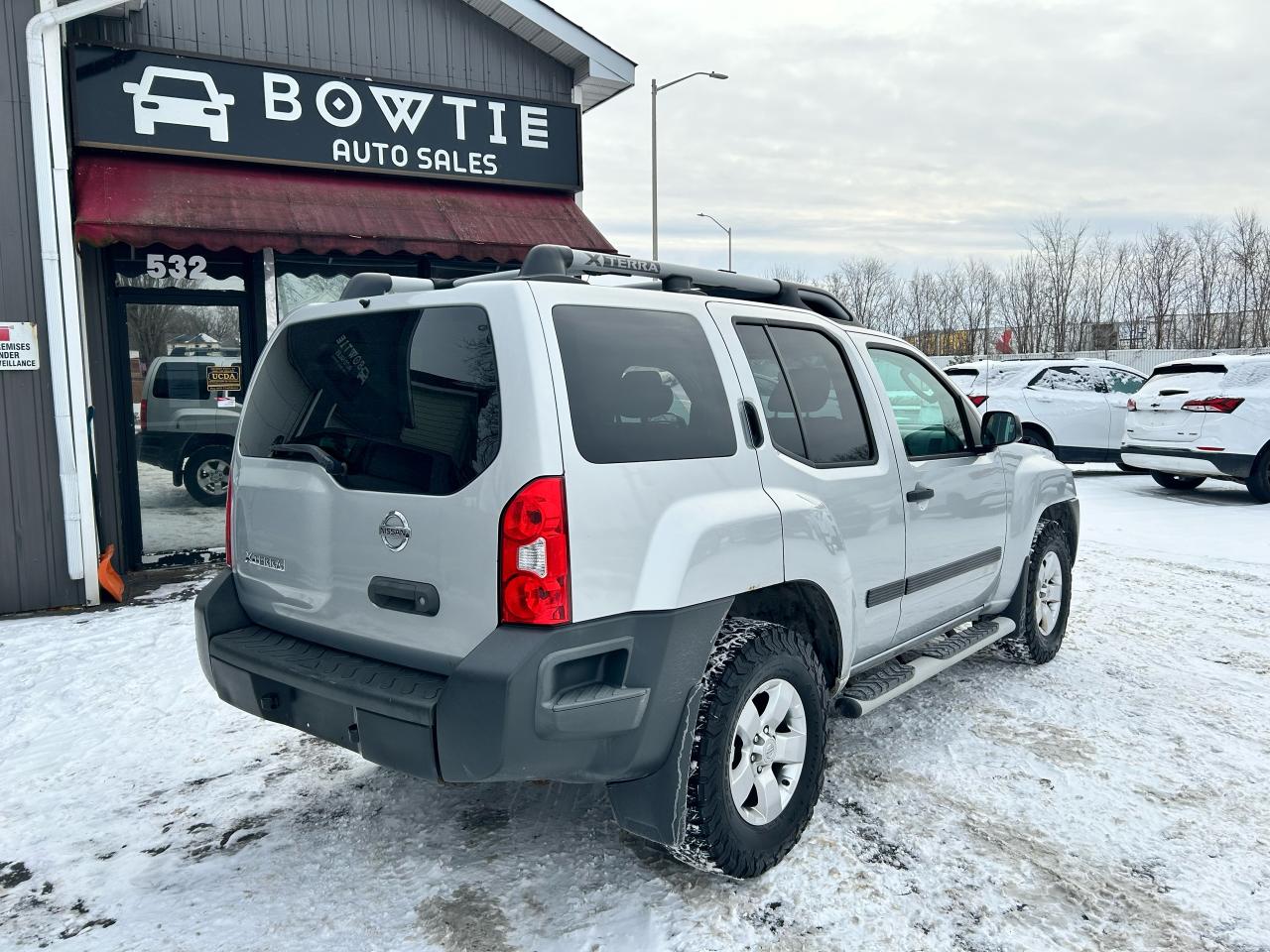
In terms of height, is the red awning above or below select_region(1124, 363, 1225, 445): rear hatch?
above

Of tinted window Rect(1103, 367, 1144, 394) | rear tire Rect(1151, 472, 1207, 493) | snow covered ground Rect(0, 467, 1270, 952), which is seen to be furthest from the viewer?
tinted window Rect(1103, 367, 1144, 394)

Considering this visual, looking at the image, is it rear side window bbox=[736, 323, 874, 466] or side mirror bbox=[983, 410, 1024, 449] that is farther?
side mirror bbox=[983, 410, 1024, 449]

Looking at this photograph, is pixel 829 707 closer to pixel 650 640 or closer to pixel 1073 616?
pixel 650 640

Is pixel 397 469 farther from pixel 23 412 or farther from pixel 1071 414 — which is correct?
pixel 1071 414

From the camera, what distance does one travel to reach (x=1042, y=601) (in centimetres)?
511

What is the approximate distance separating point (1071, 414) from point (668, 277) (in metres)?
11.4

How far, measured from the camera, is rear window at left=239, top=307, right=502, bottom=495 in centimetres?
260

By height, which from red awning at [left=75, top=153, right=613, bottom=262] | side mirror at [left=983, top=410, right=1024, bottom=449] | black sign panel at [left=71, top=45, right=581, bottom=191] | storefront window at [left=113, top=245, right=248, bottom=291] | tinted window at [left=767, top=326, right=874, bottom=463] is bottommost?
side mirror at [left=983, top=410, right=1024, bottom=449]

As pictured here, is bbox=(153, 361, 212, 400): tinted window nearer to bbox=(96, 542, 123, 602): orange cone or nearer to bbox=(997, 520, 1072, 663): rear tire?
bbox=(96, 542, 123, 602): orange cone

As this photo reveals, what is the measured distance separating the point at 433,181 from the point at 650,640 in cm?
694

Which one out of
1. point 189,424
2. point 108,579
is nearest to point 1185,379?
point 189,424

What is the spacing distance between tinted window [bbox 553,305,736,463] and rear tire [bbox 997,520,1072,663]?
2.63m

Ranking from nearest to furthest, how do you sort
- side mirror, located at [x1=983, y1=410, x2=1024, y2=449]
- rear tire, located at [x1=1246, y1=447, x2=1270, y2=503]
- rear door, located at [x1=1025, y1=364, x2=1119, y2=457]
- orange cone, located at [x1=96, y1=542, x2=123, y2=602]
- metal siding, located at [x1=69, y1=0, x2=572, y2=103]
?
side mirror, located at [x1=983, y1=410, x2=1024, y2=449], orange cone, located at [x1=96, y1=542, x2=123, y2=602], metal siding, located at [x1=69, y1=0, x2=572, y2=103], rear tire, located at [x1=1246, y1=447, x2=1270, y2=503], rear door, located at [x1=1025, y1=364, x2=1119, y2=457]

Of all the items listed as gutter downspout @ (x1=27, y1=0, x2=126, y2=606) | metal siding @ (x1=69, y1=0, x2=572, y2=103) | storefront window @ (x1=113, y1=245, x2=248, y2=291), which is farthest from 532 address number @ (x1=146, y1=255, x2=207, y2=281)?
metal siding @ (x1=69, y1=0, x2=572, y2=103)
